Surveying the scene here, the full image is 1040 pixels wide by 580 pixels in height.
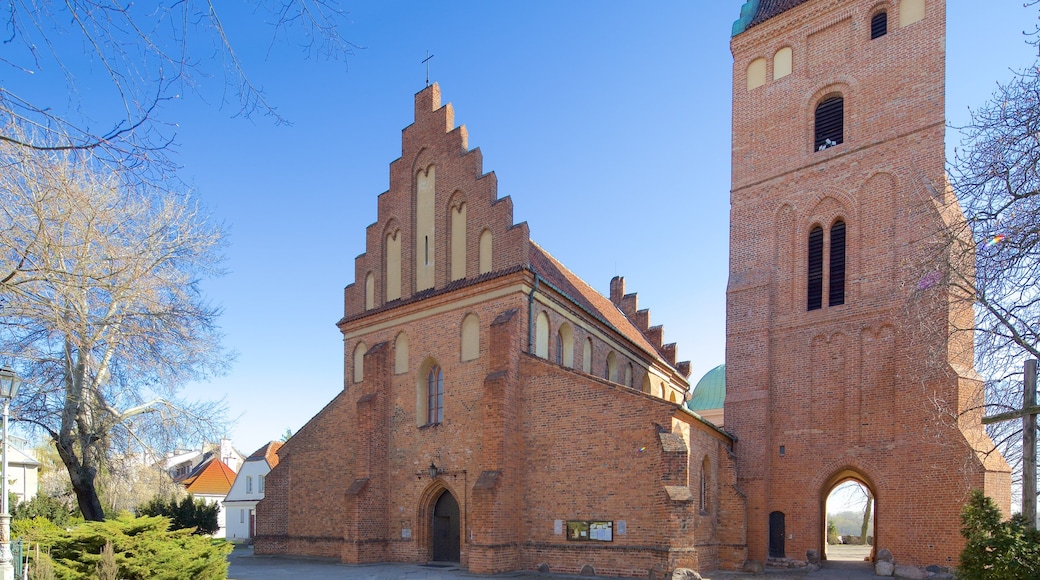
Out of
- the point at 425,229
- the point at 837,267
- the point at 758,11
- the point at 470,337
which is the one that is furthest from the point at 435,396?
the point at 758,11

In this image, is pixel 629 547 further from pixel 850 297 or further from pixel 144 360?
pixel 144 360

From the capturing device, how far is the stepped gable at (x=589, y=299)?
2339 cm

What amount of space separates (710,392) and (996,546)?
1309 inches

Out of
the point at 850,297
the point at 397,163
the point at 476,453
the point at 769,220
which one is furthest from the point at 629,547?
the point at 397,163

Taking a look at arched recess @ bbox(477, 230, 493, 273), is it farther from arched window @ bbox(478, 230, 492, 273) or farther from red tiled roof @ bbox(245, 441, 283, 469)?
red tiled roof @ bbox(245, 441, 283, 469)

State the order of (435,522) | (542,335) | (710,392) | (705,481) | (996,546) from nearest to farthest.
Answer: (996,546), (705,481), (542,335), (435,522), (710,392)

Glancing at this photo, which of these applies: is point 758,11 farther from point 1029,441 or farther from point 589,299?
point 1029,441

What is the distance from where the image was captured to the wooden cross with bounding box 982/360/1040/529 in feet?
30.2

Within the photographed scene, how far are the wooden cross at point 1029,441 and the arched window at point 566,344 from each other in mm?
13623

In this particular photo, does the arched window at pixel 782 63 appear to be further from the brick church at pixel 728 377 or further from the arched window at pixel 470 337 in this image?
the arched window at pixel 470 337

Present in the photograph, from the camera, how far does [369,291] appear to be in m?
24.9

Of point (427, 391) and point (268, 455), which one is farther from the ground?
point (427, 391)

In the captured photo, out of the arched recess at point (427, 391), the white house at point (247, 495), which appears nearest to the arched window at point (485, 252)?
the arched recess at point (427, 391)

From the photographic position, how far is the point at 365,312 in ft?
80.5
